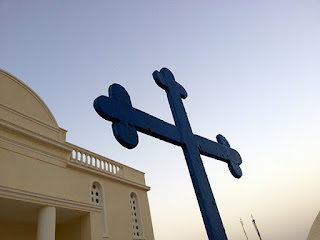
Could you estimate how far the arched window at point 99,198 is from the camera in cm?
906

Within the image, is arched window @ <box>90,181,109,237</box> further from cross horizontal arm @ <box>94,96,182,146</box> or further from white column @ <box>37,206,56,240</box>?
cross horizontal arm @ <box>94,96,182,146</box>

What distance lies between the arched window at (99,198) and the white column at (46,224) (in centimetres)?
226

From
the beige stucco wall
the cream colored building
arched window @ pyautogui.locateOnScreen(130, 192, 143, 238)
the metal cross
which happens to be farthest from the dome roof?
the beige stucco wall

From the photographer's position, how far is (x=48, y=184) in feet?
25.0

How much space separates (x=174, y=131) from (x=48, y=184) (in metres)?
6.70

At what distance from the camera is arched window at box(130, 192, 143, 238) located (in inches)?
415

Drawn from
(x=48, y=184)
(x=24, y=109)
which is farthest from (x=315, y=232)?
(x=24, y=109)

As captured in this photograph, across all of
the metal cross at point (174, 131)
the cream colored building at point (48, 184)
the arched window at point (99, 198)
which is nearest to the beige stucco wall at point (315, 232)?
the metal cross at point (174, 131)

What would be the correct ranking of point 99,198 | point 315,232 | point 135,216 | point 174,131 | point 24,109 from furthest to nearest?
point 135,216 < point 99,198 < point 24,109 < point 174,131 < point 315,232

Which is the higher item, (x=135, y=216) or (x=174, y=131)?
(x=135, y=216)

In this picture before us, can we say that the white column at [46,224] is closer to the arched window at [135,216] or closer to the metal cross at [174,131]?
the arched window at [135,216]

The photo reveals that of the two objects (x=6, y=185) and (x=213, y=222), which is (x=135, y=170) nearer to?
(x=6, y=185)

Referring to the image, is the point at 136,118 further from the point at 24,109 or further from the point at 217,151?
the point at 24,109

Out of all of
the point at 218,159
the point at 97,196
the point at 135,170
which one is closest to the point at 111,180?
the point at 97,196
